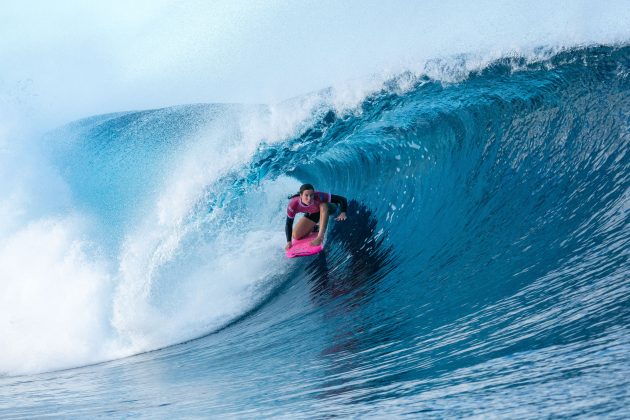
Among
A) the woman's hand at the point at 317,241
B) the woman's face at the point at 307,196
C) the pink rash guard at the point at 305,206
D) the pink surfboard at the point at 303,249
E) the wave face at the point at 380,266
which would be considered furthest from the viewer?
the pink surfboard at the point at 303,249

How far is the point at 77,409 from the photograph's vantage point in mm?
3785

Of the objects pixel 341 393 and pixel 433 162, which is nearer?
pixel 341 393

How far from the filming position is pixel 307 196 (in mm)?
6066

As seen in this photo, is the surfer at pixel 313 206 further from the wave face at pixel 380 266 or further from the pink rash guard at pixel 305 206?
the wave face at pixel 380 266

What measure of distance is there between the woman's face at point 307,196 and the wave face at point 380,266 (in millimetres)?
838

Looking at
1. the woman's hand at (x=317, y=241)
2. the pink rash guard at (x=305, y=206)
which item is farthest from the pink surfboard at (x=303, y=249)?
the pink rash guard at (x=305, y=206)

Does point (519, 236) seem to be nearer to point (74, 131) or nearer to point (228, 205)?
point (228, 205)

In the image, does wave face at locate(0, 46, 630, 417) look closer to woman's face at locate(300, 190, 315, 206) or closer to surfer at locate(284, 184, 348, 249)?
surfer at locate(284, 184, 348, 249)

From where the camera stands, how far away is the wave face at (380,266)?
2.95 metres

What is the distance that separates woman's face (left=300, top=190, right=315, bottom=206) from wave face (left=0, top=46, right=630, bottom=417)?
84 cm

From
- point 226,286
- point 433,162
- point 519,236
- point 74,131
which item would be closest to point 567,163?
point 519,236

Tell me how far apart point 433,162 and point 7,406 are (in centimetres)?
525

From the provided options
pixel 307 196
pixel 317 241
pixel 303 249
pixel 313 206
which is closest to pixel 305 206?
pixel 313 206

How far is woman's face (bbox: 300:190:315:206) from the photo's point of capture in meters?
6.02
